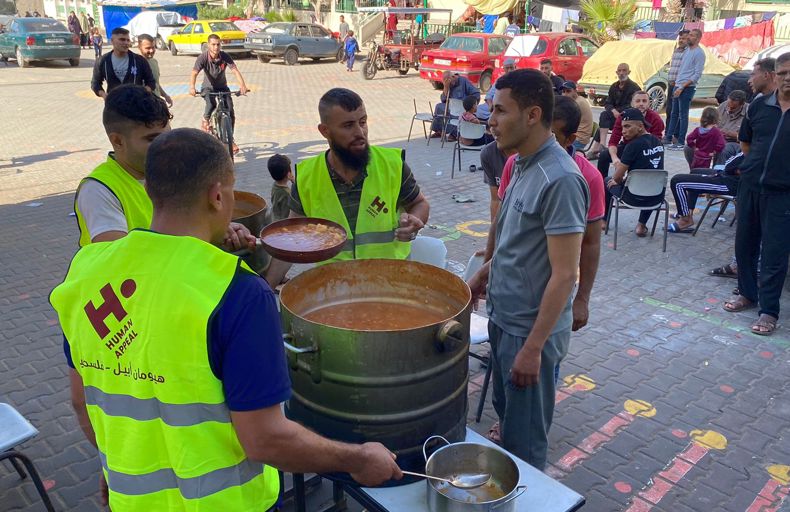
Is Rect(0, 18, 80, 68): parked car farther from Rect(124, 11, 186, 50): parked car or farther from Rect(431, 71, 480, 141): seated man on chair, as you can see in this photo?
Rect(431, 71, 480, 141): seated man on chair

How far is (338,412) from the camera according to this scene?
2.09m

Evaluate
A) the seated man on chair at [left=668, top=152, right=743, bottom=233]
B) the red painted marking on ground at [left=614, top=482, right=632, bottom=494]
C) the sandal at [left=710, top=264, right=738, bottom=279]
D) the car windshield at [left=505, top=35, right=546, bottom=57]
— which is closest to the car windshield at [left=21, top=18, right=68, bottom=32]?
the car windshield at [left=505, top=35, right=546, bottom=57]

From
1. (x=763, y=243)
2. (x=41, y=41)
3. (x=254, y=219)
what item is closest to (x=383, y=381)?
(x=254, y=219)

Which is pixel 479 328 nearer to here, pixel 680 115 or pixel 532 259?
pixel 532 259

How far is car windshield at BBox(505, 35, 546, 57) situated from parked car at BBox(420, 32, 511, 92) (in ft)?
1.31

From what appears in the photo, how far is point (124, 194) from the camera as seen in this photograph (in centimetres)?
262

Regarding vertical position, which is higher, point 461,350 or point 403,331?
point 403,331

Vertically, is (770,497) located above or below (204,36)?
below

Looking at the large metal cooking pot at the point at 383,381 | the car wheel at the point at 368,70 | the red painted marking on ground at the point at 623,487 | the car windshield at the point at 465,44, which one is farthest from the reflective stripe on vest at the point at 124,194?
the car wheel at the point at 368,70

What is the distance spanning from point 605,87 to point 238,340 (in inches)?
593

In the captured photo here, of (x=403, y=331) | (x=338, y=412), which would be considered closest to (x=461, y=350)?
(x=403, y=331)

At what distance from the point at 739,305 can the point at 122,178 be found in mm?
5394

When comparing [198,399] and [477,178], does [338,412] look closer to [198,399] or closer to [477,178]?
[198,399]

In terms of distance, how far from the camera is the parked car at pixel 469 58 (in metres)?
16.9
